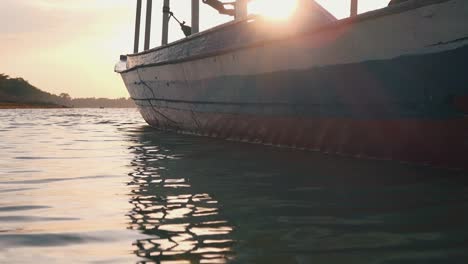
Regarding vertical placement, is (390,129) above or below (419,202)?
above

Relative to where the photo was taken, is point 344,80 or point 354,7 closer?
point 344,80

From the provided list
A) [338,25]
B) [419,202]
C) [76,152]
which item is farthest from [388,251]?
[76,152]

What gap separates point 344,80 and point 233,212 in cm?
298

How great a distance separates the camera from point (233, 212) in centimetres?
324

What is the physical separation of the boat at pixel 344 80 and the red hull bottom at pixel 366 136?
12mm

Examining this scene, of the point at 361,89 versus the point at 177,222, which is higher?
the point at 361,89

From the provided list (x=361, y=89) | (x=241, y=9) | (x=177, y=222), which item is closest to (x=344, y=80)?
(x=361, y=89)

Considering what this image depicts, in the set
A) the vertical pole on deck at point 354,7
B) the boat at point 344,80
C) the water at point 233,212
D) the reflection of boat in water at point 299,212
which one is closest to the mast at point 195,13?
the boat at point 344,80

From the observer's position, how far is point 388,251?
2357mm

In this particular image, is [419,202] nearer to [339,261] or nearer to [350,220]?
[350,220]

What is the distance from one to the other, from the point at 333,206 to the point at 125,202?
4.30 ft

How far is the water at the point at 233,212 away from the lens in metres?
2.39

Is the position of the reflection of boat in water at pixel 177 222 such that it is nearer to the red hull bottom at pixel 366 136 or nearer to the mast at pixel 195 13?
the red hull bottom at pixel 366 136

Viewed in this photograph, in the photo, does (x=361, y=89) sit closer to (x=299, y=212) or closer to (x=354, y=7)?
(x=354, y=7)
